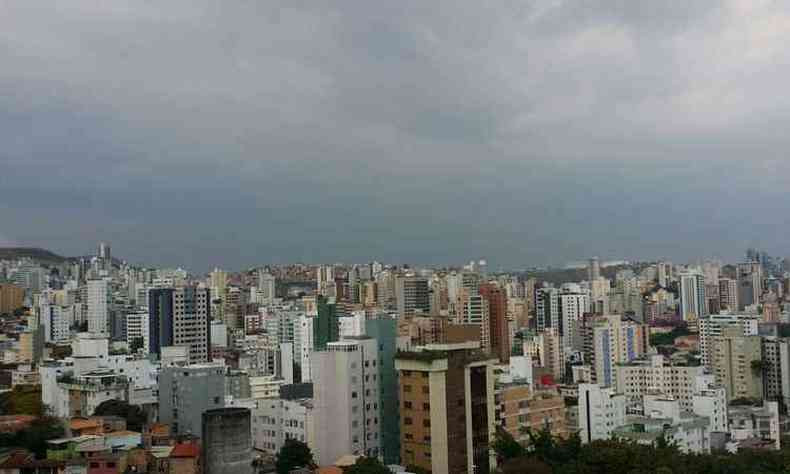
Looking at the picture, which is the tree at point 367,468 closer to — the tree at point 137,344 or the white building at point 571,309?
the tree at point 137,344

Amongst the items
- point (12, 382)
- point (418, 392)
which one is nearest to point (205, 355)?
point (12, 382)

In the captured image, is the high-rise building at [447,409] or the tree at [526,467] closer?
the tree at [526,467]

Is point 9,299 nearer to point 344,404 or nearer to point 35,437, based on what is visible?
point 35,437

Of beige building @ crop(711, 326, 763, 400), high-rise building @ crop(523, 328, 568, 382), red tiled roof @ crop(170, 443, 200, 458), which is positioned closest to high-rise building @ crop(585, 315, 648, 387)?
high-rise building @ crop(523, 328, 568, 382)

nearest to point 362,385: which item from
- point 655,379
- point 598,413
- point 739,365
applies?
point 598,413

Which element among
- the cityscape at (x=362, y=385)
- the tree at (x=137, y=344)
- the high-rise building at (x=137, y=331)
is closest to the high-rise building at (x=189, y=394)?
the cityscape at (x=362, y=385)

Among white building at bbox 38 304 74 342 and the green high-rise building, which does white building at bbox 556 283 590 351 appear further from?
the green high-rise building
